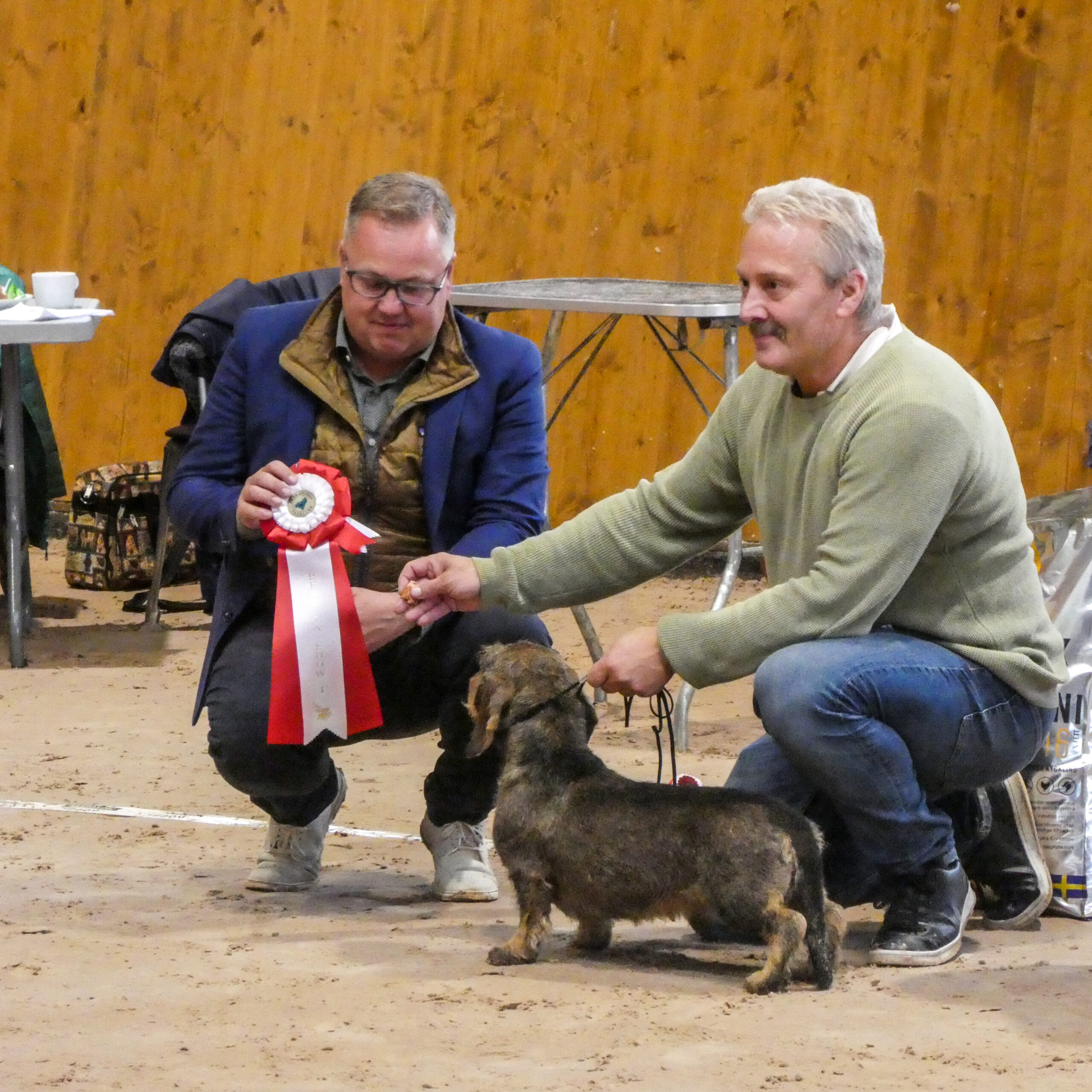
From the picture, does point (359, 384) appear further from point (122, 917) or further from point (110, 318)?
point (110, 318)

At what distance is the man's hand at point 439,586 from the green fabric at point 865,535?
1.2 inches

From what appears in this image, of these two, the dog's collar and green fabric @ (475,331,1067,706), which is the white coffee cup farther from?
the dog's collar

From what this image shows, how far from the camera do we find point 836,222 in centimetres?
282

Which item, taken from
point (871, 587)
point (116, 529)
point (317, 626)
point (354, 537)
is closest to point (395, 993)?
point (317, 626)

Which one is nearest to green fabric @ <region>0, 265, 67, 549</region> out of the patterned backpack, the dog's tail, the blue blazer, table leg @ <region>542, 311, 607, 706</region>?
the patterned backpack

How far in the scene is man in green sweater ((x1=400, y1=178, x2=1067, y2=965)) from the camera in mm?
2789

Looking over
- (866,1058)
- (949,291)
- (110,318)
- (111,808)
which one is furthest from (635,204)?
(866,1058)

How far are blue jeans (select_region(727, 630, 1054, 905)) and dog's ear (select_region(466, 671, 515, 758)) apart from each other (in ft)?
1.37

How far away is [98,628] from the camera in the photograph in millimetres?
6164

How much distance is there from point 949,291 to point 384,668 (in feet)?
12.7

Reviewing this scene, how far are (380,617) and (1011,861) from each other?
4.03 ft

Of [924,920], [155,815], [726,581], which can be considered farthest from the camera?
[726,581]

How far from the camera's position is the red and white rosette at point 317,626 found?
3160 mm

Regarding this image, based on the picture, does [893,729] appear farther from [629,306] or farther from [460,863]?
[629,306]
